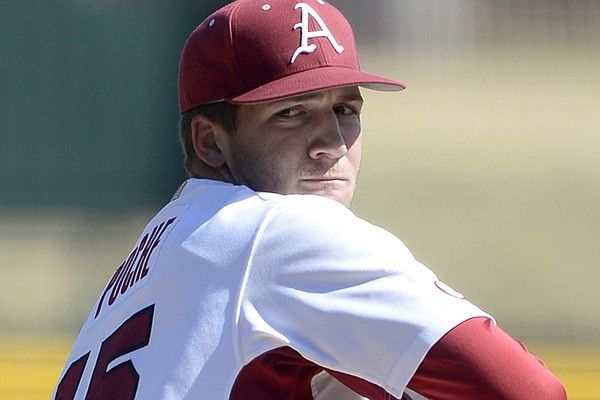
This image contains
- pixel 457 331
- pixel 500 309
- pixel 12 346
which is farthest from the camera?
pixel 500 309

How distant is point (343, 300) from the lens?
1.78 meters

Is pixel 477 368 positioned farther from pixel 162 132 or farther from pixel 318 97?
pixel 162 132

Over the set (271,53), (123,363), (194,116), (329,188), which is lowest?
(123,363)

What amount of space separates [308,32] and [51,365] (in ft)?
15.8

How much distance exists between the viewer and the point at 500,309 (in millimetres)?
7902

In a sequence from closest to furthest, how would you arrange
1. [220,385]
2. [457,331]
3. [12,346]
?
1. [457,331]
2. [220,385]
3. [12,346]

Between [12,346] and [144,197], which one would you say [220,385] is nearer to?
[12,346]

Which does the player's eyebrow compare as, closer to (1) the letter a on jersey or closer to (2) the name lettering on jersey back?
(1) the letter a on jersey

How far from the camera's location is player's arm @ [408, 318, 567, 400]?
172 cm

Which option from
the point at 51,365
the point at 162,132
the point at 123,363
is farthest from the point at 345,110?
the point at 162,132

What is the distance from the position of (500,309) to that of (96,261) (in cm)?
279

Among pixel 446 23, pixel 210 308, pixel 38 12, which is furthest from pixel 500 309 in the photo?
pixel 210 308

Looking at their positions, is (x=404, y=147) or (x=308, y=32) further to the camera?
(x=404, y=147)

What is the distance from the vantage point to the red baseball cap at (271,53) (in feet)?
6.82
